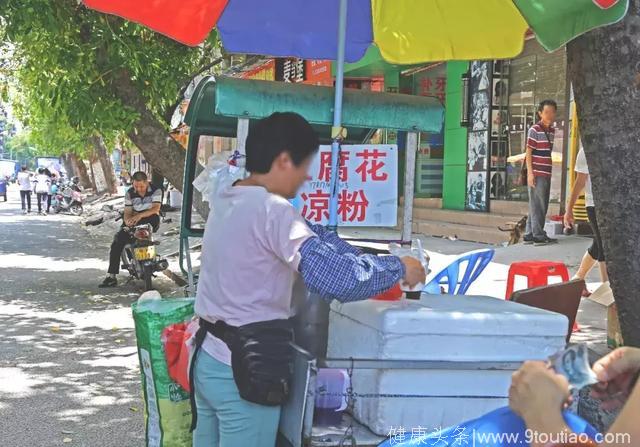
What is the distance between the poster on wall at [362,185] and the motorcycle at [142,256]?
18.9ft

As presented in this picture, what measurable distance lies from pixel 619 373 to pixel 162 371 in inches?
70.2

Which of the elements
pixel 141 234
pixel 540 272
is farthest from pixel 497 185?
pixel 540 272

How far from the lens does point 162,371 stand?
291 centimetres

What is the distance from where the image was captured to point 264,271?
2238mm

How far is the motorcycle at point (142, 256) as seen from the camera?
9406 mm

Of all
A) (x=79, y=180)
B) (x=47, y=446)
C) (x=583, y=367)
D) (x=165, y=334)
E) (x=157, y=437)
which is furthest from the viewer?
(x=79, y=180)

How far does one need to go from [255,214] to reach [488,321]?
84cm

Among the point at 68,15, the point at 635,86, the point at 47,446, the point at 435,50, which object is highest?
the point at 68,15

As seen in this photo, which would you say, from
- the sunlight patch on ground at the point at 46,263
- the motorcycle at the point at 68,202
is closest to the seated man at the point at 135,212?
the sunlight patch on ground at the point at 46,263

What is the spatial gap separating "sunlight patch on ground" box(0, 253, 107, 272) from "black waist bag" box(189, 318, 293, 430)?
32.5ft

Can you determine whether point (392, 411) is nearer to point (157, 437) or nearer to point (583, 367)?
point (583, 367)

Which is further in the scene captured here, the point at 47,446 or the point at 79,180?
the point at 79,180

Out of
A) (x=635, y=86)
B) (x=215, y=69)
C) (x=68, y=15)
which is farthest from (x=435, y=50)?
(x=215, y=69)

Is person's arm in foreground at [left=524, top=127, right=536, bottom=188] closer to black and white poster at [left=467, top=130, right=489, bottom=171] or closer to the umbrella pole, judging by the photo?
black and white poster at [left=467, top=130, right=489, bottom=171]
